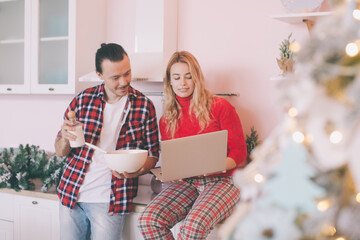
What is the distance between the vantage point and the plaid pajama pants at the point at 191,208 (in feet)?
6.06

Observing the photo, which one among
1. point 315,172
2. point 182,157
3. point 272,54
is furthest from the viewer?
point 272,54

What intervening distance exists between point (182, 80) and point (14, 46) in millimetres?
1390

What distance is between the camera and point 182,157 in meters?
1.88

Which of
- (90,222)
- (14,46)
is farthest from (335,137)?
(14,46)

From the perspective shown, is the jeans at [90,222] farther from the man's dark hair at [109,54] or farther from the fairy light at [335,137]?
the fairy light at [335,137]

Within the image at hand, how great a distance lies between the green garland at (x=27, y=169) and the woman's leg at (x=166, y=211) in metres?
0.82

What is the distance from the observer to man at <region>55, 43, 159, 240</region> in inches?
82.8

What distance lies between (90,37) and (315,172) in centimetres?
238

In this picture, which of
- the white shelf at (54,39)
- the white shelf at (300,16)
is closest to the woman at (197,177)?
the white shelf at (300,16)

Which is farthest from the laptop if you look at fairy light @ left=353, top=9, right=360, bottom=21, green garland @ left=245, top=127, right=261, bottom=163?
fairy light @ left=353, top=9, right=360, bottom=21

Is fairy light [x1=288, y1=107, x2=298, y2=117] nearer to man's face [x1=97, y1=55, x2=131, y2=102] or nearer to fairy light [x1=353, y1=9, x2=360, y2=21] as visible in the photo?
fairy light [x1=353, y1=9, x2=360, y2=21]

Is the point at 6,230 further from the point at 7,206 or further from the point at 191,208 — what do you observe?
the point at 191,208

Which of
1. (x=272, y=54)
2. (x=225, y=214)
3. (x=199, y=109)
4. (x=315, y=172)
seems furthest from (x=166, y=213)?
(x=315, y=172)

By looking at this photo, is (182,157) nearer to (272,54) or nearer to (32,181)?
(272,54)
